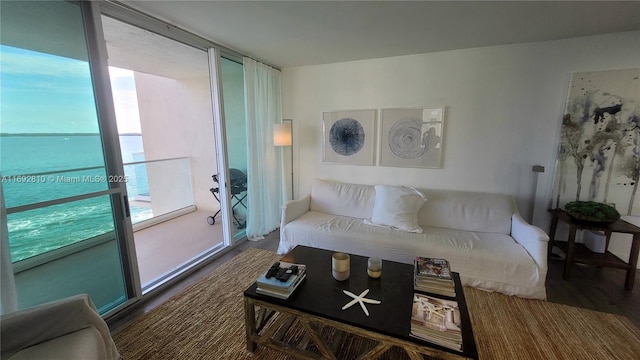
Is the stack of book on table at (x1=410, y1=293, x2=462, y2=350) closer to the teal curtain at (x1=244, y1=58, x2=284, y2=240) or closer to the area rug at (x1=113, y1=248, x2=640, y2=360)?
the area rug at (x1=113, y1=248, x2=640, y2=360)

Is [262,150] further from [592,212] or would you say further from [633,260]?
[633,260]

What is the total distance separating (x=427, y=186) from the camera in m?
3.07

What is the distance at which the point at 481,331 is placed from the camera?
5.83 ft

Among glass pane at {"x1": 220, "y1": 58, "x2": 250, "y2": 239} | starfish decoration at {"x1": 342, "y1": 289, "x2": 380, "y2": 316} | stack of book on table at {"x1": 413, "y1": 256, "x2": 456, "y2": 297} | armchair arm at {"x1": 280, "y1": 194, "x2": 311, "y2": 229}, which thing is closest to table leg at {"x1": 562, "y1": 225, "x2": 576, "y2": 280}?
stack of book on table at {"x1": 413, "y1": 256, "x2": 456, "y2": 297}

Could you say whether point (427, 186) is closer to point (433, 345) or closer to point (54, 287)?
point (433, 345)

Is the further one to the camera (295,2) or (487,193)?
(487,193)

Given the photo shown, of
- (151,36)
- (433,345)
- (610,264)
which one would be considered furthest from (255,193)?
(610,264)

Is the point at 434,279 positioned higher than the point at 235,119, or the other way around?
the point at 235,119

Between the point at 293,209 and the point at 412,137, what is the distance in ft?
5.57

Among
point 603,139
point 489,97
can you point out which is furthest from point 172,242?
point 603,139

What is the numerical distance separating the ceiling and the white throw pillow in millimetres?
1575

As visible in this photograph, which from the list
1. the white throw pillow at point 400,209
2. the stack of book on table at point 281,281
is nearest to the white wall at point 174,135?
the white throw pillow at point 400,209

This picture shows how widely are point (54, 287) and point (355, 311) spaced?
203 centimetres

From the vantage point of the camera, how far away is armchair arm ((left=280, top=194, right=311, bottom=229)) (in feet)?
9.36
